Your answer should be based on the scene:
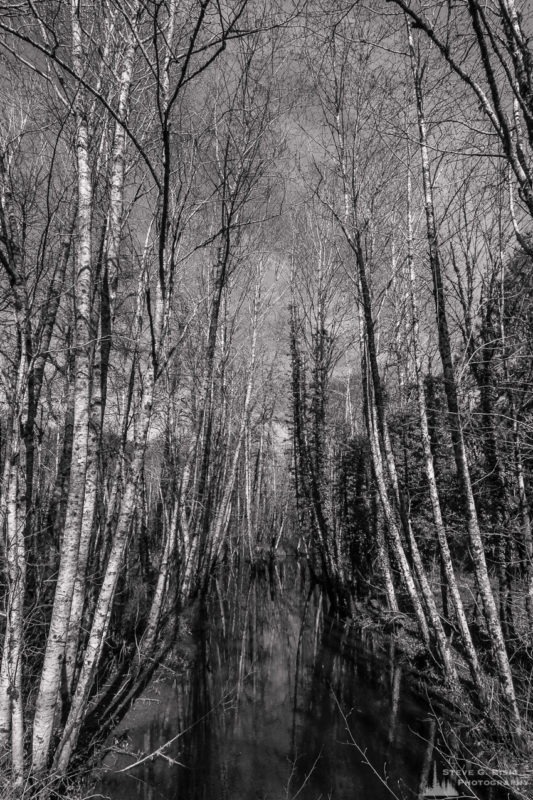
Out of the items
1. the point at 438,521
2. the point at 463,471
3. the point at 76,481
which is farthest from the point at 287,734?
the point at 76,481

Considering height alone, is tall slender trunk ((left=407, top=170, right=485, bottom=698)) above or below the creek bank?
above

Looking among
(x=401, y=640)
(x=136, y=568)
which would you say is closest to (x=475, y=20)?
(x=401, y=640)

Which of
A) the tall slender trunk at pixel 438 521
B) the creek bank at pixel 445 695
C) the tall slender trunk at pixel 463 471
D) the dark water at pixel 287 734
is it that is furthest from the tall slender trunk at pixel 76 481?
the tall slender trunk at pixel 438 521

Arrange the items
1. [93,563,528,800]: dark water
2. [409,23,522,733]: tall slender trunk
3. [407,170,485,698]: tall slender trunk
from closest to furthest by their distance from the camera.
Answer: [93,563,528,800]: dark water < [409,23,522,733]: tall slender trunk < [407,170,485,698]: tall slender trunk

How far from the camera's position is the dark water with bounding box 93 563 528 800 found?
181 inches

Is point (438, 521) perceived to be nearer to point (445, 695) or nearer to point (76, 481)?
point (445, 695)

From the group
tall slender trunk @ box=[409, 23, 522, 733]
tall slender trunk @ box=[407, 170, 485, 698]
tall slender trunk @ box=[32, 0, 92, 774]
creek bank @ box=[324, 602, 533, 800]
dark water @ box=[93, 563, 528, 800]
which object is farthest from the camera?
tall slender trunk @ box=[407, 170, 485, 698]

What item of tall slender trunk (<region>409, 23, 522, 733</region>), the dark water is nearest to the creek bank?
the dark water

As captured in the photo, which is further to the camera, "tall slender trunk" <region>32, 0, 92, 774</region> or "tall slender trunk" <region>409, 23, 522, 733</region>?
"tall slender trunk" <region>409, 23, 522, 733</region>

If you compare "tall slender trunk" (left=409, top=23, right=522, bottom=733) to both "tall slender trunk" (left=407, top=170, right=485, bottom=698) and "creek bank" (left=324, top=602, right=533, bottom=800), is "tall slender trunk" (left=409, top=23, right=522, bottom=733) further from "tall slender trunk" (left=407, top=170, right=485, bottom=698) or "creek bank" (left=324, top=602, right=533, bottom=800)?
"tall slender trunk" (left=407, top=170, right=485, bottom=698)

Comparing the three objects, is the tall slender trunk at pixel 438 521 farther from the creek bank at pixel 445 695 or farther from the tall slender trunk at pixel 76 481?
the tall slender trunk at pixel 76 481

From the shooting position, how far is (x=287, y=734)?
568cm

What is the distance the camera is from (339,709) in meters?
6.41

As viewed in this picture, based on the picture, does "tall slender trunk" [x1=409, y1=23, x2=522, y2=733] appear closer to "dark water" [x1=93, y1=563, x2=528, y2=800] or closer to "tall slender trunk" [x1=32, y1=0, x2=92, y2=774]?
"dark water" [x1=93, y1=563, x2=528, y2=800]
